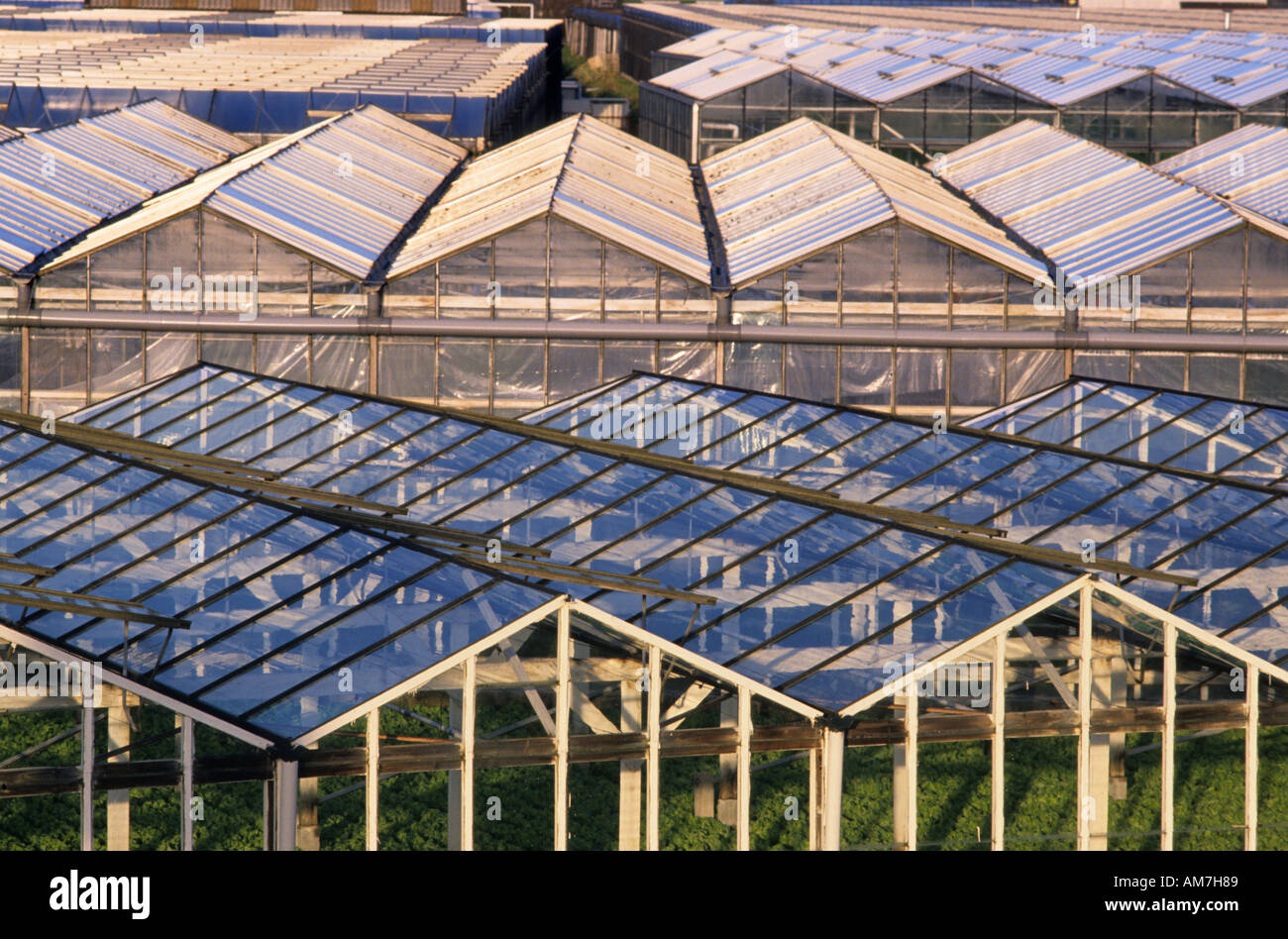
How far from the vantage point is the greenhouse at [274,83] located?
193 ft

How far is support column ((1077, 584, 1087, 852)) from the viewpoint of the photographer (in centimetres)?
2027

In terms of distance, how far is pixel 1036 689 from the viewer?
3012 centimetres

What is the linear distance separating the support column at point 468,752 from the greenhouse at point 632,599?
5 centimetres

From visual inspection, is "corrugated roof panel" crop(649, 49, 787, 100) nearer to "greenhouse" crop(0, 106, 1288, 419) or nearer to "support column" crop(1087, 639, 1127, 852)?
"greenhouse" crop(0, 106, 1288, 419)

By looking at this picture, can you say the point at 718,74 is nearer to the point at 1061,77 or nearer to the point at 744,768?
the point at 1061,77

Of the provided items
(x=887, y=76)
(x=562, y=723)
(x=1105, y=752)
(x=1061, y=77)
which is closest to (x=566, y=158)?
(x=887, y=76)

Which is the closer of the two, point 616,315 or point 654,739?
point 654,739

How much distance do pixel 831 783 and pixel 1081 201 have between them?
27.6 m

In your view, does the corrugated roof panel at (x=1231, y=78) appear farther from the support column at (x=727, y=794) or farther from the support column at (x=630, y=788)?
the support column at (x=630, y=788)

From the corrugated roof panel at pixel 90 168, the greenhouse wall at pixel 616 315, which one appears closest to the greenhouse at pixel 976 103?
the corrugated roof panel at pixel 90 168

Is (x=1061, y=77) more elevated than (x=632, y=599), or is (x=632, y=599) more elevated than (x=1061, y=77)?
(x=1061, y=77)

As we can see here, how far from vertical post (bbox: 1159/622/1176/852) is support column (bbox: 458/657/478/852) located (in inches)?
341

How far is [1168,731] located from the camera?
69.1ft

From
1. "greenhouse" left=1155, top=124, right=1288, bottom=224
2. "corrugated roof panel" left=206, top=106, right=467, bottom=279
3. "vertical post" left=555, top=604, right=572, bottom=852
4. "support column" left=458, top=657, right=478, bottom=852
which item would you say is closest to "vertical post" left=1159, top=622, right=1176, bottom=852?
"vertical post" left=555, top=604, right=572, bottom=852
